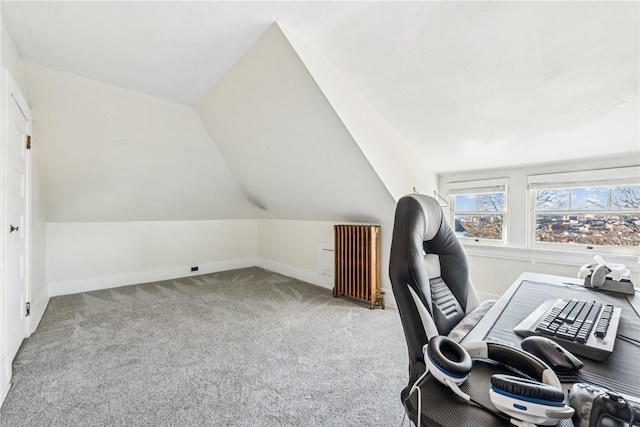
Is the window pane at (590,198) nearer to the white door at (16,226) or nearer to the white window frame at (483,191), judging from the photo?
the white window frame at (483,191)

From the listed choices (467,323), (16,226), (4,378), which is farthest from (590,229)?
(16,226)

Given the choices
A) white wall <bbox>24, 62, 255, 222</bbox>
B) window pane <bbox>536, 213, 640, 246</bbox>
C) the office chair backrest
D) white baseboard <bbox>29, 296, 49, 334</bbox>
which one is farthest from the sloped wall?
window pane <bbox>536, 213, 640, 246</bbox>

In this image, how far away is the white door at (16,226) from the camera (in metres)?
1.83

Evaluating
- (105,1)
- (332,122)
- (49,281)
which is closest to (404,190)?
(332,122)

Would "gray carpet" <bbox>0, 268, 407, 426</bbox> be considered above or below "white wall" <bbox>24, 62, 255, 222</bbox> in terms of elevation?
below

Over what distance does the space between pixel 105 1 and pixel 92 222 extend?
3.35 meters

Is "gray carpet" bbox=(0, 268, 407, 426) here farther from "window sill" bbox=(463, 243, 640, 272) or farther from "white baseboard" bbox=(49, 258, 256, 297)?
"window sill" bbox=(463, 243, 640, 272)

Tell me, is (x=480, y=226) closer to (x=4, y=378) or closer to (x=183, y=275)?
(x=4, y=378)

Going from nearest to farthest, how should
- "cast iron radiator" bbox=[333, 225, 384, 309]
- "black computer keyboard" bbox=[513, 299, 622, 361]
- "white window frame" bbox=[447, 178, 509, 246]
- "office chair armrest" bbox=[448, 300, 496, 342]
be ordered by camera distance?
1. "black computer keyboard" bbox=[513, 299, 622, 361]
2. "office chair armrest" bbox=[448, 300, 496, 342]
3. "white window frame" bbox=[447, 178, 509, 246]
4. "cast iron radiator" bbox=[333, 225, 384, 309]

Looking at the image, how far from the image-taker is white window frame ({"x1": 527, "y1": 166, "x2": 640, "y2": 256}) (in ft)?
8.32

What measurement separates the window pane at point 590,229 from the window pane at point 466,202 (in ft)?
2.14

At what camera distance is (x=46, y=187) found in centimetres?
328

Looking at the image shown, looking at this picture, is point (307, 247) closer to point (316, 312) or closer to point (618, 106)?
point (316, 312)

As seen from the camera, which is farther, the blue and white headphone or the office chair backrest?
the office chair backrest
